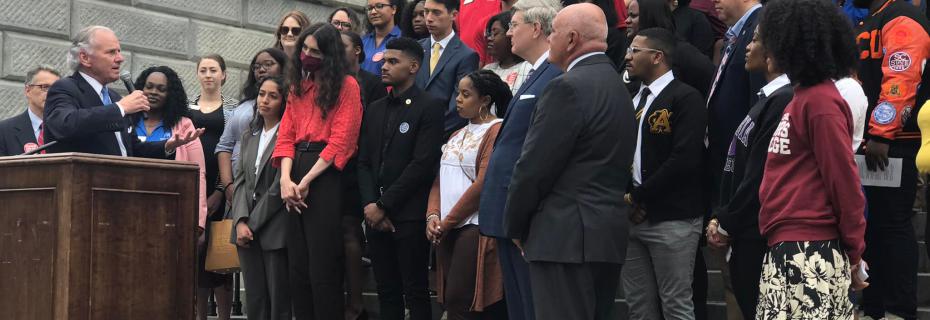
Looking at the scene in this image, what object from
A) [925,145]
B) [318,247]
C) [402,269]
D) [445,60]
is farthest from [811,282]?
[445,60]

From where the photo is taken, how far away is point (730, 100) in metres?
6.82

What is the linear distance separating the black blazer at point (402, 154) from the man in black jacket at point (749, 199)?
7.03 feet

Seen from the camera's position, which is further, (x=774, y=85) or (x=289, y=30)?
(x=289, y=30)

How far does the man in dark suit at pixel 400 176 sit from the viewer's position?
7.46 meters

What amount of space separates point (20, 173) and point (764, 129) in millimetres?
3550

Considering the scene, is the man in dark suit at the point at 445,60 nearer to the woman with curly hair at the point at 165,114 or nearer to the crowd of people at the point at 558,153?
the crowd of people at the point at 558,153

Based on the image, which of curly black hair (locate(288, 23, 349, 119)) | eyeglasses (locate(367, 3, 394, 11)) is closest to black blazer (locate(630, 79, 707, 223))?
curly black hair (locate(288, 23, 349, 119))

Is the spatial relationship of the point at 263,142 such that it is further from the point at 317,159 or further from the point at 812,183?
the point at 812,183

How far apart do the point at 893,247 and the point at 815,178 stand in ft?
6.34

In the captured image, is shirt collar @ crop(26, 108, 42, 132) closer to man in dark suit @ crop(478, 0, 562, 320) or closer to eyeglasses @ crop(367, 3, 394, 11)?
eyeglasses @ crop(367, 3, 394, 11)

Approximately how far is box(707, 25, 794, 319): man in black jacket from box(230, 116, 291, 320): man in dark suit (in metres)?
2.93

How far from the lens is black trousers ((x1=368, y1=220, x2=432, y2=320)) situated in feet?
24.5

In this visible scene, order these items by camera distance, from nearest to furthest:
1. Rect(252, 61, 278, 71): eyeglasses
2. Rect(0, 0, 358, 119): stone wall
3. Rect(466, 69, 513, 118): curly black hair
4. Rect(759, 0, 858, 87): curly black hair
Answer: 1. Rect(759, 0, 858, 87): curly black hair
2. Rect(466, 69, 513, 118): curly black hair
3. Rect(252, 61, 278, 71): eyeglasses
4. Rect(0, 0, 358, 119): stone wall

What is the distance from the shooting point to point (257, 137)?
327 inches
